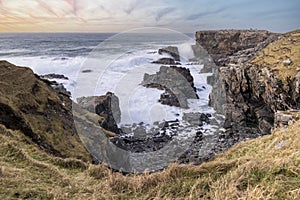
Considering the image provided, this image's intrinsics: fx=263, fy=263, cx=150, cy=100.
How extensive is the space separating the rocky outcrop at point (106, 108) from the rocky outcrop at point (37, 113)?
17.9 ft

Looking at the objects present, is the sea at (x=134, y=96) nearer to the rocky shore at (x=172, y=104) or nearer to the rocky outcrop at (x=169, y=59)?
the rocky shore at (x=172, y=104)

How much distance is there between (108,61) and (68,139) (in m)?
41.7

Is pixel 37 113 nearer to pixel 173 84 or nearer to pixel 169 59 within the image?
pixel 173 84

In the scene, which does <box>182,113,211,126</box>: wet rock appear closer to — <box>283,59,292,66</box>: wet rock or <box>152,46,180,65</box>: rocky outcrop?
<box>283,59,292,66</box>: wet rock

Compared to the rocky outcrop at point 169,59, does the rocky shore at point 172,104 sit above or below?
below

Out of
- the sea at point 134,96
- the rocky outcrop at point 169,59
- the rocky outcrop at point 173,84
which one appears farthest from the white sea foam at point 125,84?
the rocky outcrop at point 169,59

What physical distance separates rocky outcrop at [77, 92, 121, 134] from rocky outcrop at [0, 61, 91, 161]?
5459mm

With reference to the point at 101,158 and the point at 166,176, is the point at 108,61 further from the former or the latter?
the point at 166,176

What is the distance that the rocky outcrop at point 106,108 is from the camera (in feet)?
65.5

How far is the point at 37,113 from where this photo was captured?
37.2 feet

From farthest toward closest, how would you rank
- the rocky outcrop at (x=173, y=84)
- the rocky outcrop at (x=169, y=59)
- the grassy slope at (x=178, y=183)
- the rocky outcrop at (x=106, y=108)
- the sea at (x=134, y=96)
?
1. the rocky outcrop at (x=169, y=59)
2. the rocky outcrop at (x=173, y=84)
3. the rocky outcrop at (x=106, y=108)
4. the sea at (x=134, y=96)
5. the grassy slope at (x=178, y=183)

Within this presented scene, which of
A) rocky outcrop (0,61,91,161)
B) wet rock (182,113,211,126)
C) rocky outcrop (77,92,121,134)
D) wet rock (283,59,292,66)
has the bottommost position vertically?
wet rock (182,113,211,126)

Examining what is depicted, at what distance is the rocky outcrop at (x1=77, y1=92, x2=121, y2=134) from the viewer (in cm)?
1997

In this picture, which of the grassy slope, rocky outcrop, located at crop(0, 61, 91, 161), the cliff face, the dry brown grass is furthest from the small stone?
the grassy slope
